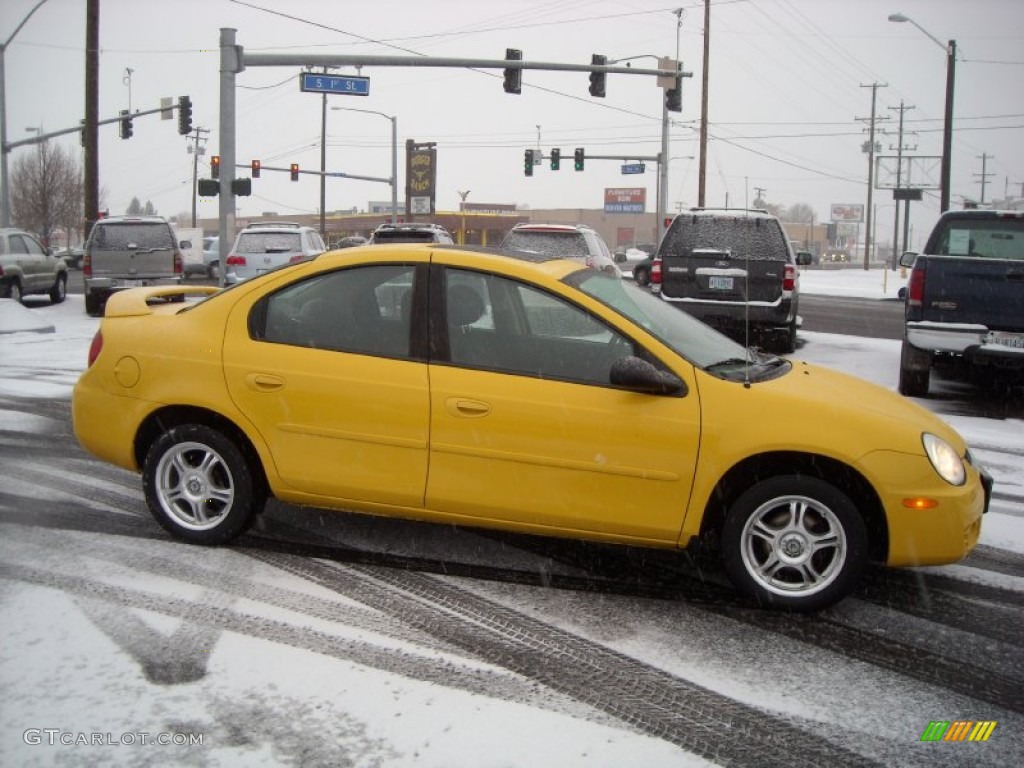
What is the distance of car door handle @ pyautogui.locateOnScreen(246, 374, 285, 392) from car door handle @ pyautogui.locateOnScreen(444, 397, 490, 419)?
883 millimetres

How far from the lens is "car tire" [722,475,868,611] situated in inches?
166

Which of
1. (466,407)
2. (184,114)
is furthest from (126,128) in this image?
(466,407)

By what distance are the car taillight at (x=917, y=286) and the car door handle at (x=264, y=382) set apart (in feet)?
23.7

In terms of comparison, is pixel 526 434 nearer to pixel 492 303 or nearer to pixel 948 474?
pixel 492 303

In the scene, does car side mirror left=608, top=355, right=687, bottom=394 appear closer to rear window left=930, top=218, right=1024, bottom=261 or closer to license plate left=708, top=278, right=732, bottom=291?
rear window left=930, top=218, right=1024, bottom=261

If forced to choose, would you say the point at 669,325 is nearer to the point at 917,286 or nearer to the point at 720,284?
the point at 917,286

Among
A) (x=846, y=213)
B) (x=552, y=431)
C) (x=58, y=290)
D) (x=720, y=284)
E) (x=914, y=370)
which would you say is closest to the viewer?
(x=552, y=431)

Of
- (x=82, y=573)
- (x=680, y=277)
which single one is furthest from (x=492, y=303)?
(x=680, y=277)

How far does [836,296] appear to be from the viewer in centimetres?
3434

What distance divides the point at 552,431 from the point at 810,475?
115cm

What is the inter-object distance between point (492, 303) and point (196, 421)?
1.66 meters

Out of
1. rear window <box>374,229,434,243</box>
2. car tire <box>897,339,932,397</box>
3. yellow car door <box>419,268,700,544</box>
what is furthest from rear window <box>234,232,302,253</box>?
yellow car door <box>419,268,700,544</box>

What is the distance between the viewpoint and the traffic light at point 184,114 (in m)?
34.3

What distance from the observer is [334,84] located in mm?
22531
